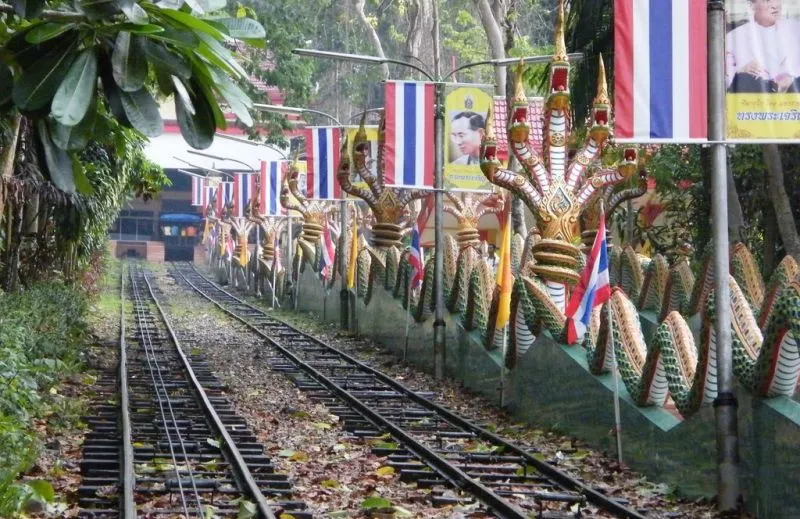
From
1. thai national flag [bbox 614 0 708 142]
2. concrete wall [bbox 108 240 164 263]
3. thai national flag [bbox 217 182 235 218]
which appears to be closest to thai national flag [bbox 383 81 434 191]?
thai national flag [bbox 614 0 708 142]

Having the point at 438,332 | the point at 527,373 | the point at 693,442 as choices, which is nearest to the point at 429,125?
the point at 438,332

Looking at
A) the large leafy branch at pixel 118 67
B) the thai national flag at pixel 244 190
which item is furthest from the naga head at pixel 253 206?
the large leafy branch at pixel 118 67

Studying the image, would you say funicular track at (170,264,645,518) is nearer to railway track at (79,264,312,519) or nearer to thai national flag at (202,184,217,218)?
railway track at (79,264,312,519)

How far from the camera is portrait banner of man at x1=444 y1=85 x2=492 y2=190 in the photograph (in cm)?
2239

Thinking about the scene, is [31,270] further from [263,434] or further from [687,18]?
[687,18]

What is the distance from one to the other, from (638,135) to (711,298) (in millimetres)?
1731

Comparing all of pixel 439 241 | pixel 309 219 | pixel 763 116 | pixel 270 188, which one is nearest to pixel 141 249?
pixel 309 219

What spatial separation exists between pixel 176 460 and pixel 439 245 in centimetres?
1027

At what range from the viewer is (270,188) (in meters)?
41.3

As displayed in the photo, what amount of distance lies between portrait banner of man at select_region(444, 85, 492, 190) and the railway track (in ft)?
16.6

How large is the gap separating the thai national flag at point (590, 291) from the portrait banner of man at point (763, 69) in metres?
3.59

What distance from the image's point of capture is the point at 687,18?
11.7m

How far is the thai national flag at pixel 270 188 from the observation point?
135 ft

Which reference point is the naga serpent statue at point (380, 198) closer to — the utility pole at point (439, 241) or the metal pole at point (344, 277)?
the metal pole at point (344, 277)
